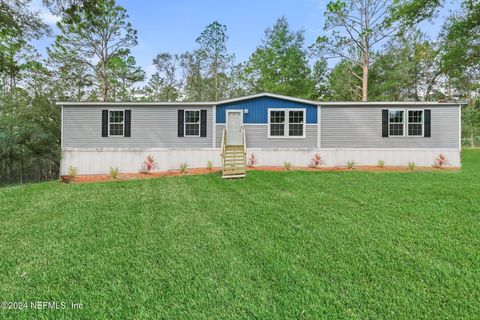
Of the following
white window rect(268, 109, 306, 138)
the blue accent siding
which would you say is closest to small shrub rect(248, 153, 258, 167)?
white window rect(268, 109, 306, 138)

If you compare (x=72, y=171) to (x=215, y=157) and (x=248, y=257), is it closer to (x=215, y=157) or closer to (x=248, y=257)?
(x=215, y=157)

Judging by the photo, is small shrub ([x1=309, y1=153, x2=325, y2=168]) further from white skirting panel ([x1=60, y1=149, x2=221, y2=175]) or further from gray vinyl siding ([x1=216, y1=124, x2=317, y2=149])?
white skirting panel ([x1=60, y1=149, x2=221, y2=175])

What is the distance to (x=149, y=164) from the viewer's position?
1182 centimetres

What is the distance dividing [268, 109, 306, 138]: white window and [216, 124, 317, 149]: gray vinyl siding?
8.0 inches

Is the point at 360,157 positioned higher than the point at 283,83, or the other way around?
the point at 283,83

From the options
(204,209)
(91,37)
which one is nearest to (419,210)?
(204,209)

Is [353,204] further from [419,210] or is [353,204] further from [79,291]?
[79,291]

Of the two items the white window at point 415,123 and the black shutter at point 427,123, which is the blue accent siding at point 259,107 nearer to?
the white window at point 415,123

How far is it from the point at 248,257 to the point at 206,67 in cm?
2704

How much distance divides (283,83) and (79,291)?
2663cm

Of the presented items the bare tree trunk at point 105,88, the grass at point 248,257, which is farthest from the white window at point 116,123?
the bare tree trunk at point 105,88

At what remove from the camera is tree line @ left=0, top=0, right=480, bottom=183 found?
14656 millimetres

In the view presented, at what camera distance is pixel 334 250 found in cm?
311

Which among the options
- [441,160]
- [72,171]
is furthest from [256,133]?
[441,160]
